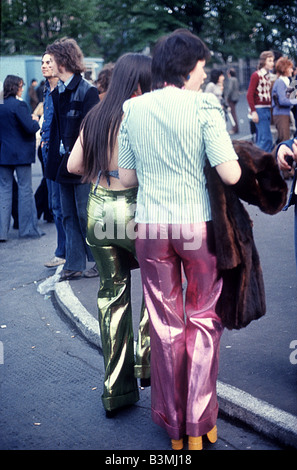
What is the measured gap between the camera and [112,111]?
12.9ft

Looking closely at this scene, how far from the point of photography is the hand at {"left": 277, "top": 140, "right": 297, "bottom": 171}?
157 inches

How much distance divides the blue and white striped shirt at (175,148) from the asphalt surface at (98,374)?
1171 mm

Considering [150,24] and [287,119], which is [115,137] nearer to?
[287,119]

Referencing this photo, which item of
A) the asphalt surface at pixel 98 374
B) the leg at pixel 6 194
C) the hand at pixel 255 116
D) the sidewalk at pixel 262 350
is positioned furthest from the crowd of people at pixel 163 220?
the hand at pixel 255 116

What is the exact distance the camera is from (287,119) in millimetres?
11898

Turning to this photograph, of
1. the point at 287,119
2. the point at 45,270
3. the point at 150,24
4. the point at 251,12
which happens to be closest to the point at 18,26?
the point at 150,24

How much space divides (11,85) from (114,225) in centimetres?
565

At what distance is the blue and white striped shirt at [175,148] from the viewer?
3283 mm

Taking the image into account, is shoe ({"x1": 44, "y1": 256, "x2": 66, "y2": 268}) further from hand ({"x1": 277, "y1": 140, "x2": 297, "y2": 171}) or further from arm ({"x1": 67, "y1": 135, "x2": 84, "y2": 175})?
hand ({"x1": 277, "y1": 140, "x2": 297, "y2": 171})

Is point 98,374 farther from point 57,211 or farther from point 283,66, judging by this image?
point 283,66

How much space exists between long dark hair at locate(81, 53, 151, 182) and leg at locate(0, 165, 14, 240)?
5.63 m

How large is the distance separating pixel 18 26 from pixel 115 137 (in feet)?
102

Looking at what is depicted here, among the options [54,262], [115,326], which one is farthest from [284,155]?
[54,262]
